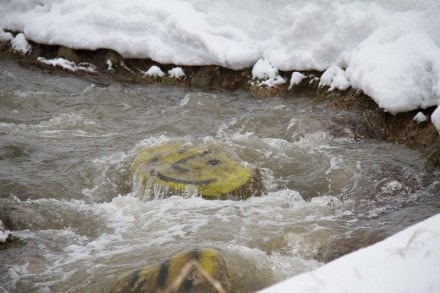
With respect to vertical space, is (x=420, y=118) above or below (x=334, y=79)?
above

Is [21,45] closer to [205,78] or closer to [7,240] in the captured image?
[205,78]

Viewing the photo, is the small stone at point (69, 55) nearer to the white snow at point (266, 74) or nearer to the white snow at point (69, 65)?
the white snow at point (69, 65)

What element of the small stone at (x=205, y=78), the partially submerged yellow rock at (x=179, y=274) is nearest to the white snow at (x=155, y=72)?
the small stone at (x=205, y=78)

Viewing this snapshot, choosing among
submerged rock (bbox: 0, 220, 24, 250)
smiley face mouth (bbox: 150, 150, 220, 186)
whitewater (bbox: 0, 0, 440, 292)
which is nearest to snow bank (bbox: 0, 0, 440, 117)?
whitewater (bbox: 0, 0, 440, 292)

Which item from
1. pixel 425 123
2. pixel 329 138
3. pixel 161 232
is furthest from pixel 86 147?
pixel 425 123

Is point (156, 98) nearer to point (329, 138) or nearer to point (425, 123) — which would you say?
point (329, 138)

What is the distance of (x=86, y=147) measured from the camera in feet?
20.5

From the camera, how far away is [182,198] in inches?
190

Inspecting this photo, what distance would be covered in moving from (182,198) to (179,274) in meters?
1.81

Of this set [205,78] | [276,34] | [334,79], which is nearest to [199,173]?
[334,79]

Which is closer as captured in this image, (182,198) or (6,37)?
(182,198)

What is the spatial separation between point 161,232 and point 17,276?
3.83 ft

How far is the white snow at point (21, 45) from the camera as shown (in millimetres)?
10016

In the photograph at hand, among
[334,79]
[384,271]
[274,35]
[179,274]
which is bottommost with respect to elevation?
[334,79]
